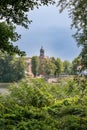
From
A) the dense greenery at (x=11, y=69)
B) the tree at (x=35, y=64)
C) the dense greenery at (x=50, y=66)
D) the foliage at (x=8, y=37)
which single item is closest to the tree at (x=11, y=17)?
the foliage at (x=8, y=37)

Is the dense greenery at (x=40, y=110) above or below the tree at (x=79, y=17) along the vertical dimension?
below

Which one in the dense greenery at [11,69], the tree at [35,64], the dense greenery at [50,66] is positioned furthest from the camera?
the tree at [35,64]

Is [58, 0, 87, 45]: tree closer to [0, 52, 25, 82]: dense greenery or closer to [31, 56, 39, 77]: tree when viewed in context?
[0, 52, 25, 82]: dense greenery

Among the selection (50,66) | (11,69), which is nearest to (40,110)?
(50,66)

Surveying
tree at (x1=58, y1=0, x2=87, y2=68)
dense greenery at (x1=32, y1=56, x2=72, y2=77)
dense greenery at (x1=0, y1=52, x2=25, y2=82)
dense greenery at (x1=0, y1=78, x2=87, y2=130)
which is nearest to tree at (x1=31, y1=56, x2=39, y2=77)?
dense greenery at (x1=32, y1=56, x2=72, y2=77)

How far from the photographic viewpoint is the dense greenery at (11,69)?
93.5 metres

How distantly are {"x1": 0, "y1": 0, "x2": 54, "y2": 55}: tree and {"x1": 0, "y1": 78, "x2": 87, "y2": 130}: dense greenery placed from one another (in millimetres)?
3021

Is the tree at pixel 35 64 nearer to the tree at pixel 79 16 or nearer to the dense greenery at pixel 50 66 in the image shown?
the dense greenery at pixel 50 66

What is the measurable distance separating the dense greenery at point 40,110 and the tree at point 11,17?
3021mm

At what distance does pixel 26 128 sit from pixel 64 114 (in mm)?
3959

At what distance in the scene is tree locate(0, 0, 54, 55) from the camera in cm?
1070

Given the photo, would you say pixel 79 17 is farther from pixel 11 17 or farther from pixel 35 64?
pixel 35 64

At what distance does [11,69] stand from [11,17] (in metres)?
85.2

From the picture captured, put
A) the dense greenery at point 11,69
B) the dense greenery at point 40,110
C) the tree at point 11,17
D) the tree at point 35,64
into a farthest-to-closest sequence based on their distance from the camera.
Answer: the tree at point 35,64 < the dense greenery at point 11,69 < the dense greenery at point 40,110 < the tree at point 11,17
